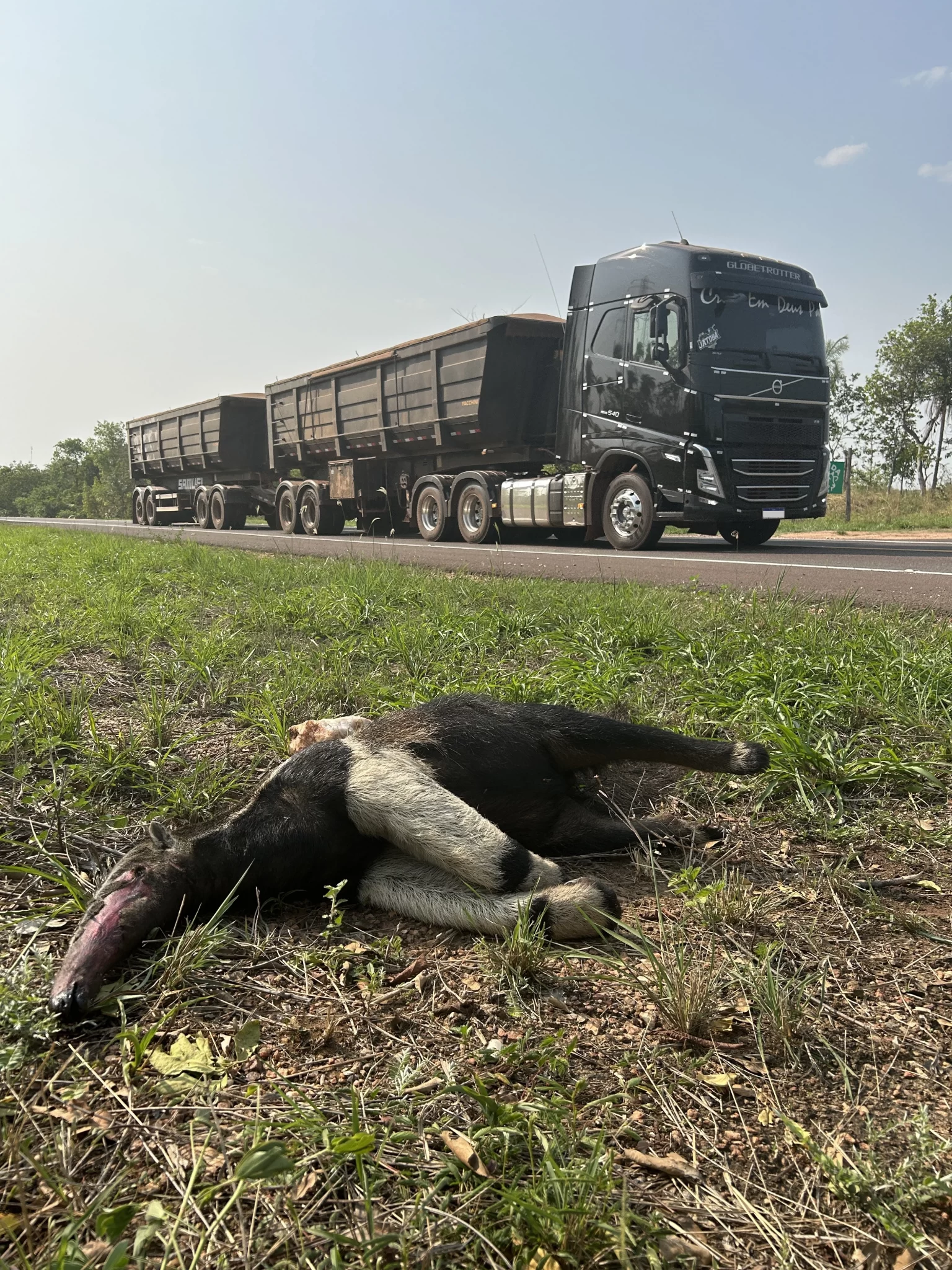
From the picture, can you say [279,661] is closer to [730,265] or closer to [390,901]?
[390,901]

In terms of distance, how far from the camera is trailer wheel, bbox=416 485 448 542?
15195 mm

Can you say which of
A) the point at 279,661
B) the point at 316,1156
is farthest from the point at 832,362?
the point at 316,1156

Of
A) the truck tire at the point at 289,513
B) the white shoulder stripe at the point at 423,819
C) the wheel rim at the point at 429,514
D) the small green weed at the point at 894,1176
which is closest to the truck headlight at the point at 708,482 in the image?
the wheel rim at the point at 429,514

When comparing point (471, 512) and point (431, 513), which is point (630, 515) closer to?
point (471, 512)

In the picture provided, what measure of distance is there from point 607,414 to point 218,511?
1479 cm

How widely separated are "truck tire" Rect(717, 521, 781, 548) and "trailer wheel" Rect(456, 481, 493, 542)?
12.7 feet

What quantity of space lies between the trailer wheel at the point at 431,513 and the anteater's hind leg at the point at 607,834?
12.7 m

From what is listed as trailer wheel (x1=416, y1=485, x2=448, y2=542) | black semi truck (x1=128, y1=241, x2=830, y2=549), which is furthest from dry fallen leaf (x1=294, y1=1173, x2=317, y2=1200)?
trailer wheel (x1=416, y1=485, x2=448, y2=542)

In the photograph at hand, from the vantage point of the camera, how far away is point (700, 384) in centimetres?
1053

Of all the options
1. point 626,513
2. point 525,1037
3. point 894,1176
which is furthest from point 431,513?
point 894,1176

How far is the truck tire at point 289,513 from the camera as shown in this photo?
771 inches

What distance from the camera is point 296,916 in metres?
2.28

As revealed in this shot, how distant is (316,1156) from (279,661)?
321cm

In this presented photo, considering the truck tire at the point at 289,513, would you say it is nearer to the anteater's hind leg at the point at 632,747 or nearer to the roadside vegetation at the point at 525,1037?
the roadside vegetation at the point at 525,1037
